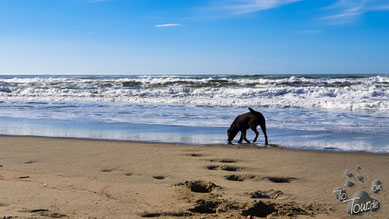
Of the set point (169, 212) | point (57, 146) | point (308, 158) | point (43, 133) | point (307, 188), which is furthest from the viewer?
point (43, 133)

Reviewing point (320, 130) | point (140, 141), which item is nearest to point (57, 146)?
point (140, 141)

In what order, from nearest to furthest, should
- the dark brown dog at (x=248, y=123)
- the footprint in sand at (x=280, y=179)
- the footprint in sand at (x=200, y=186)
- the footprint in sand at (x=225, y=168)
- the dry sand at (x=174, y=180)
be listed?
the dry sand at (x=174, y=180) → the footprint in sand at (x=200, y=186) → the footprint in sand at (x=280, y=179) → the footprint in sand at (x=225, y=168) → the dark brown dog at (x=248, y=123)

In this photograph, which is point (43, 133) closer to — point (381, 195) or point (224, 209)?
point (224, 209)

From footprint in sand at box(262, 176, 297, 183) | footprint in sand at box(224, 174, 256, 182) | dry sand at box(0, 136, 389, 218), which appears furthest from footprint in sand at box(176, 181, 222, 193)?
footprint in sand at box(262, 176, 297, 183)

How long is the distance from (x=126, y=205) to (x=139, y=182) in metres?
0.96

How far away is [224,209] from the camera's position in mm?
3264

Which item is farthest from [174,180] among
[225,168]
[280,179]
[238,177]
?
[280,179]

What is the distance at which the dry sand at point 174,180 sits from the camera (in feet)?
10.6

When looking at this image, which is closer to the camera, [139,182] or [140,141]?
[139,182]

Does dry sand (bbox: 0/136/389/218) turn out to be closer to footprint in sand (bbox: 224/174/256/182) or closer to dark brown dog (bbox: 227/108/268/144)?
footprint in sand (bbox: 224/174/256/182)

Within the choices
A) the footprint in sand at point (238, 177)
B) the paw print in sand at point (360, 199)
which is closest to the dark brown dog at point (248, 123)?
the footprint in sand at point (238, 177)

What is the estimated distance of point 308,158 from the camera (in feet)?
18.9

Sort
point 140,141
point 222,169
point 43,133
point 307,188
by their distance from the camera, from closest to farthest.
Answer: point 307,188
point 222,169
point 140,141
point 43,133

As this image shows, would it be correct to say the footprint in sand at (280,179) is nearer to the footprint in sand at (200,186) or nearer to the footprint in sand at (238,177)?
the footprint in sand at (238,177)
